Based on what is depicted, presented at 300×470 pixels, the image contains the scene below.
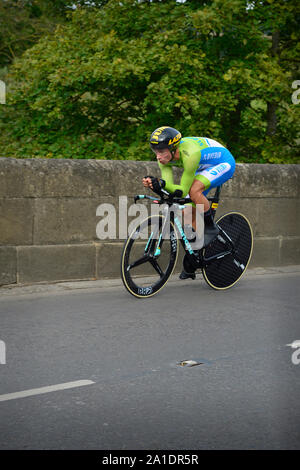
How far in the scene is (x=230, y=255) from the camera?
294 inches

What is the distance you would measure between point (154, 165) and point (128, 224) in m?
0.81

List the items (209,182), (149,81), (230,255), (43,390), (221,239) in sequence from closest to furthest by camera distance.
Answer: (43,390) → (209,182) → (221,239) → (230,255) → (149,81)

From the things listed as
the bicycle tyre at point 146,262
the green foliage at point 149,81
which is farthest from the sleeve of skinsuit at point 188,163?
the green foliage at point 149,81

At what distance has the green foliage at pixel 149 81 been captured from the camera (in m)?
11.9

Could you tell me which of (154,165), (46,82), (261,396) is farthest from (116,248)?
(46,82)

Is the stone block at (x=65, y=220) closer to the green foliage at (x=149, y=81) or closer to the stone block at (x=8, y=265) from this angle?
the stone block at (x=8, y=265)

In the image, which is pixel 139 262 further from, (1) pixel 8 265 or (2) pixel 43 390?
(2) pixel 43 390

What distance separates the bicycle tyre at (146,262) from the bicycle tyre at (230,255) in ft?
1.53

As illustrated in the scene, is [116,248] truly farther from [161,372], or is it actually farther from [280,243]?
[161,372]

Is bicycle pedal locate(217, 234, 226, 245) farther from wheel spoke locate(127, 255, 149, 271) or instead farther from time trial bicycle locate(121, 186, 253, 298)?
wheel spoke locate(127, 255, 149, 271)

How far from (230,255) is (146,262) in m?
1.10

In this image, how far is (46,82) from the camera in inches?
490

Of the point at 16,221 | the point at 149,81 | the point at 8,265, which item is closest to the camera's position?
the point at 8,265

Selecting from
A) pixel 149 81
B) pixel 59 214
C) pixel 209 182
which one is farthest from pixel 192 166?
pixel 149 81
